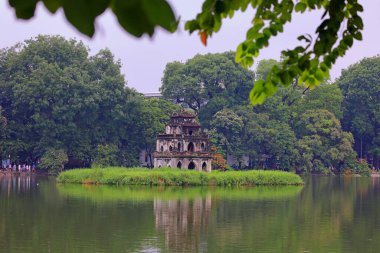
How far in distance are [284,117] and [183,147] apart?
13.6 metres

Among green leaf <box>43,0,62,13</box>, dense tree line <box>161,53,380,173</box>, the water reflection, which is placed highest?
dense tree line <box>161,53,380,173</box>

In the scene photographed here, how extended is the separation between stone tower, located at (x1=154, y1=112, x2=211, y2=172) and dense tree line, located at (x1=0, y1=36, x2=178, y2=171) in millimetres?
5462

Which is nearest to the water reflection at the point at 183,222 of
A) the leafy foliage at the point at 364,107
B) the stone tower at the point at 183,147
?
the stone tower at the point at 183,147

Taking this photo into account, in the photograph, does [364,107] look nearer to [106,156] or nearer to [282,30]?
[106,156]

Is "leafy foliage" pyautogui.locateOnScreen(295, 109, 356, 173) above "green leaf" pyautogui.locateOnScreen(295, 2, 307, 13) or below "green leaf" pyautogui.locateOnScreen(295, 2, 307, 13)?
above

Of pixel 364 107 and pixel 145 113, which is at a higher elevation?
pixel 364 107

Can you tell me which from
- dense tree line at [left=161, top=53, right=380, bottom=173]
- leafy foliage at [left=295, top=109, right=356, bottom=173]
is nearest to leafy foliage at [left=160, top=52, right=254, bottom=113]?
dense tree line at [left=161, top=53, right=380, bottom=173]

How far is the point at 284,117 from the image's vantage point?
47094 mm

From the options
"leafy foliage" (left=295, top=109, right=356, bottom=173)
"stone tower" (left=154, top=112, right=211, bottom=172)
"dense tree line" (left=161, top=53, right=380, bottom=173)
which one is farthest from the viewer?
"leafy foliage" (left=295, top=109, right=356, bottom=173)

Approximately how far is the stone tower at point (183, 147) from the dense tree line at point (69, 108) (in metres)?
5.46

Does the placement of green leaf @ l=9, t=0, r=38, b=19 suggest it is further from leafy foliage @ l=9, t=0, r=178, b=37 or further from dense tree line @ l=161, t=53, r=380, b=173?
dense tree line @ l=161, t=53, r=380, b=173

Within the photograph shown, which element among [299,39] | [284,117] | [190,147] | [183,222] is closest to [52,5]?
[299,39]

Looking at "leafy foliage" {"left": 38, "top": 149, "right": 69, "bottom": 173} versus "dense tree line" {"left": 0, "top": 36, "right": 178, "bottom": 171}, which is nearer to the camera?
"leafy foliage" {"left": 38, "top": 149, "right": 69, "bottom": 173}

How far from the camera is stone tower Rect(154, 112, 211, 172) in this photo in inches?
1372
